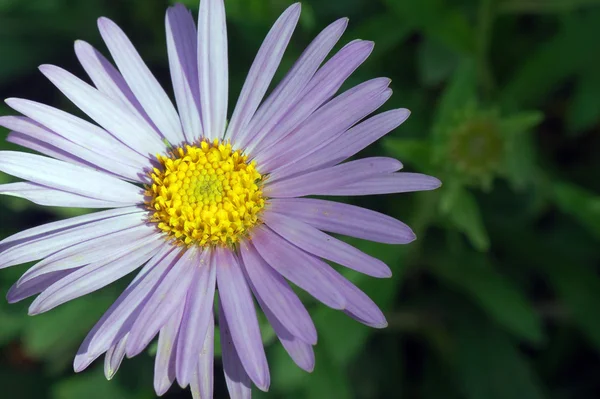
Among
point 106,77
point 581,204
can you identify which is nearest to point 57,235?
point 106,77

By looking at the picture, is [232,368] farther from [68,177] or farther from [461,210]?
[461,210]

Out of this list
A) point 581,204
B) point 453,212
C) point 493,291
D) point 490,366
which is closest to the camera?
point 453,212

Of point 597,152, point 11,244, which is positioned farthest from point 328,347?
point 597,152

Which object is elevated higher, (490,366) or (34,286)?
(34,286)

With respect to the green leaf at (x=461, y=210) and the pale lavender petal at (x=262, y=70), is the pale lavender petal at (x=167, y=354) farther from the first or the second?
the green leaf at (x=461, y=210)

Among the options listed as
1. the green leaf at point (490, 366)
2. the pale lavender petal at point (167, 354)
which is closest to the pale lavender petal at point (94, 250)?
the pale lavender petal at point (167, 354)

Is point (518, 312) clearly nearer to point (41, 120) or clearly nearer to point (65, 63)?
point (41, 120)
